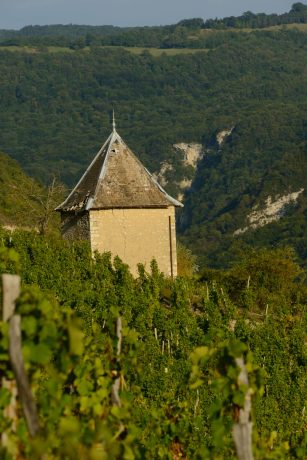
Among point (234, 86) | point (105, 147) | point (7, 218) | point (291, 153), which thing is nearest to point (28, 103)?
point (234, 86)

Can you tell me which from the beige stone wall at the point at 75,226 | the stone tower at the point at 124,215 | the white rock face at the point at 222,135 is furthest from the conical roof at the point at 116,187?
the white rock face at the point at 222,135

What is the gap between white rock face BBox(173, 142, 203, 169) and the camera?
452 ft

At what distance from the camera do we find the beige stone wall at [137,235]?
26.4 meters

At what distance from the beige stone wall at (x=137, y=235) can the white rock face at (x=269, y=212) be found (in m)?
69.2

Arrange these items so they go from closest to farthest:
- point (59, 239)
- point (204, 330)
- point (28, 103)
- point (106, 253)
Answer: point (204, 330), point (106, 253), point (59, 239), point (28, 103)

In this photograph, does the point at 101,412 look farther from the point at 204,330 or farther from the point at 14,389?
the point at 204,330

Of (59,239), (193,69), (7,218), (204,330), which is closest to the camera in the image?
(204,330)

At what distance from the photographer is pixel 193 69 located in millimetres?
178875

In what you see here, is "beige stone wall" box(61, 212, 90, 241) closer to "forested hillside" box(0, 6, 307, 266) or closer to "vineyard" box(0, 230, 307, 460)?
"vineyard" box(0, 230, 307, 460)

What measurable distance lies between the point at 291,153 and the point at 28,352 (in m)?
103

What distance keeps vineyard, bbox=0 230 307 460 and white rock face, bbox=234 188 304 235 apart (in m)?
64.8

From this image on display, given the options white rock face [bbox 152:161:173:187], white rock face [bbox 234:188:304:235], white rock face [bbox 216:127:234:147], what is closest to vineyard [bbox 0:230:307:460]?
white rock face [bbox 234:188:304:235]

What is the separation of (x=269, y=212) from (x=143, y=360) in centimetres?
8233

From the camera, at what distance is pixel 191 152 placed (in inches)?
5468
